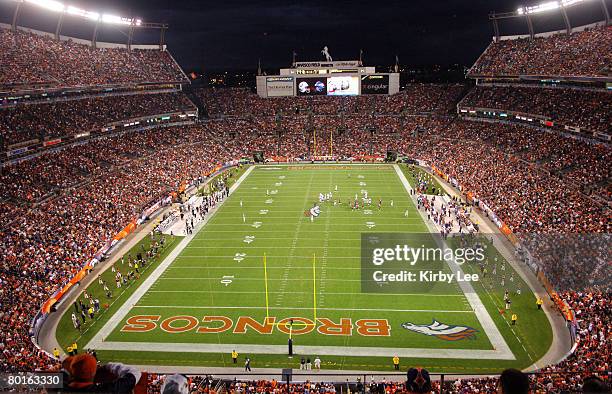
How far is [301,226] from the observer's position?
1261 inches

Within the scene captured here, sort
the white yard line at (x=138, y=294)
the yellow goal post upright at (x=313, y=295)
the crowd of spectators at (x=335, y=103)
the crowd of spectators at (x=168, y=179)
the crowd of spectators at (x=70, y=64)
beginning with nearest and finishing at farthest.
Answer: the white yard line at (x=138, y=294) < the yellow goal post upright at (x=313, y=295) < the crowd of spectators at (x=168, y=179) < the crowd of spectators at (x=70, y=64) < the crowd of spectators at (x=335, y=103)

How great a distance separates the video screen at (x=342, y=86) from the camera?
218ft

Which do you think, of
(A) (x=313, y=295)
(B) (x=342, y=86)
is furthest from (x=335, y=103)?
(A) (x=313, y=295)

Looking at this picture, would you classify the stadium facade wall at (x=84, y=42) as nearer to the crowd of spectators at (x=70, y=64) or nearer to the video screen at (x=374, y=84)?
the crowd of spectators at (x=70, y=64)

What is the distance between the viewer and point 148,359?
704 inches

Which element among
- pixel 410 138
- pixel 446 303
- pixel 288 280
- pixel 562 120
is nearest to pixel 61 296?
pixel 288 280

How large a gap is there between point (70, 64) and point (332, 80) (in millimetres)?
32877

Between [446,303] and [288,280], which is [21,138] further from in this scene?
[446,303]

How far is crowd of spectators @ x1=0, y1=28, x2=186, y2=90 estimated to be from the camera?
38938 millimetres

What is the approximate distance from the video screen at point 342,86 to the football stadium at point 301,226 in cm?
438

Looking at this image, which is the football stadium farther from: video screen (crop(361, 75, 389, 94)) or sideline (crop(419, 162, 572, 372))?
video screen (crop(361, 75, 389, 94))

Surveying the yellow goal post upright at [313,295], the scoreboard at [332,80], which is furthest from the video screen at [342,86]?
the yellow goal post upright at [313,295]

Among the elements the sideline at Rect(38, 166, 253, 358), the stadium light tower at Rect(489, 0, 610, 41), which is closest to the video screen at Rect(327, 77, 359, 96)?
the stadium light tower at Rect(489, 0, 610, 41)

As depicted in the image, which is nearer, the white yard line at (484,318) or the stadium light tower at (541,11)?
the white yard line at (484,318)
